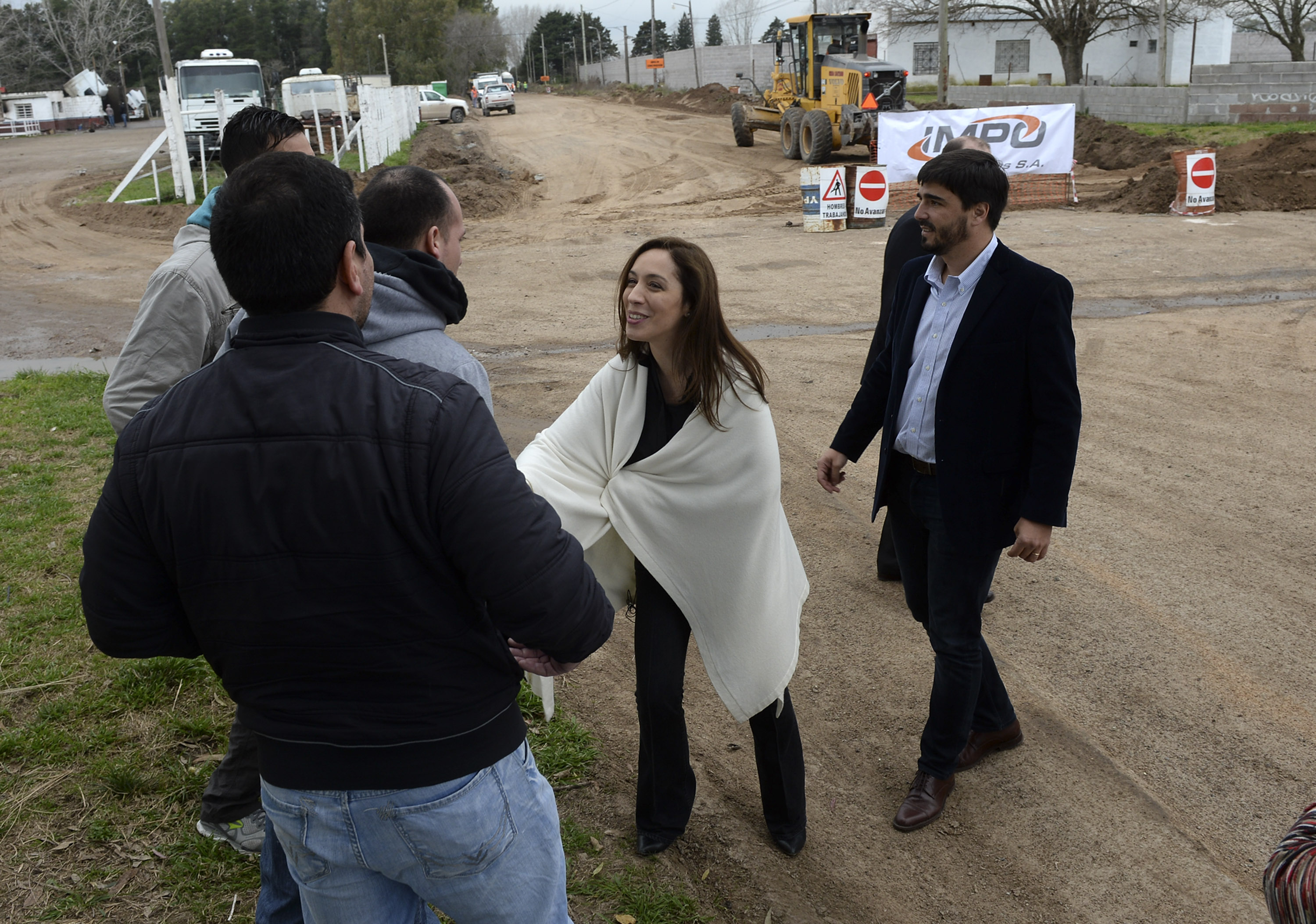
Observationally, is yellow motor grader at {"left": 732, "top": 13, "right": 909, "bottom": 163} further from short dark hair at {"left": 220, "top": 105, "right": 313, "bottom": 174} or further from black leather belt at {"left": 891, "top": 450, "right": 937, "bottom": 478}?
short dark hair at {"left": 220, "top": 105, "right": 313, "bottom": 174}

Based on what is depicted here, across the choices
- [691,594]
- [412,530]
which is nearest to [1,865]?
[691,594]

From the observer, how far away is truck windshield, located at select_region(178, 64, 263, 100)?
91.6ft

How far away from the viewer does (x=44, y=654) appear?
4504 mm

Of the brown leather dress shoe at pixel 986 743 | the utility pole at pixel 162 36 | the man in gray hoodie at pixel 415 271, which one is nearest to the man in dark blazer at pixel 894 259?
the brown leather dress shoe at pixel 986 743

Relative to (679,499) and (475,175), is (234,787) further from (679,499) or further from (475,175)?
(475,175)

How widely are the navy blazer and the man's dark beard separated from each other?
136mm

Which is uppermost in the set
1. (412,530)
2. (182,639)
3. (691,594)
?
(412,530)

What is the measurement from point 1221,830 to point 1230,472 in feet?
12.4

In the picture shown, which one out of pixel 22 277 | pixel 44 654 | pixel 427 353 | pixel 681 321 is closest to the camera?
pixel 427 353

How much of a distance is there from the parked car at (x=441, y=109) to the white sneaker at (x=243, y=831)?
44.1 meters

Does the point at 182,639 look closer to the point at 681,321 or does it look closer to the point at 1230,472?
the point at 681,321

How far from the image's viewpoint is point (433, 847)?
5.68ft

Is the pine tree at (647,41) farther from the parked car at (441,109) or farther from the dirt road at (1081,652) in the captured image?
the dirt road at (1081,652)

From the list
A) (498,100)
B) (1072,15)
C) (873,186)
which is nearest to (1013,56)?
(1072,15)
